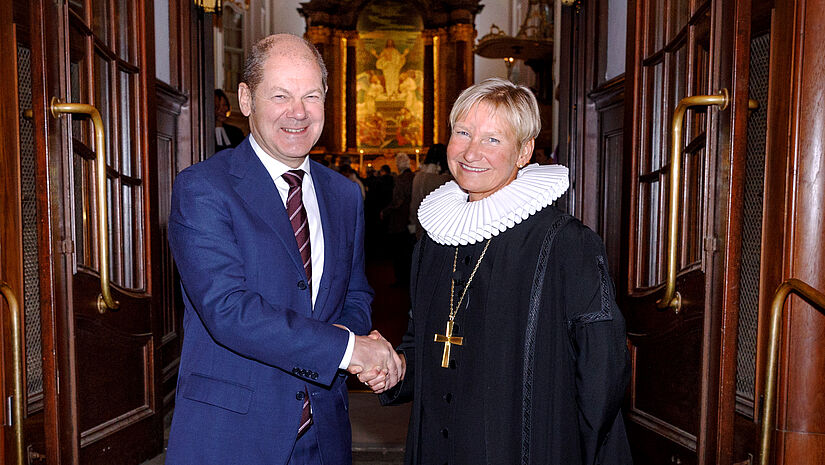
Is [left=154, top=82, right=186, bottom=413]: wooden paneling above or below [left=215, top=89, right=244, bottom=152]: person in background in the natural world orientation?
below

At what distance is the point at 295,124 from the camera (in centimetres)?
169

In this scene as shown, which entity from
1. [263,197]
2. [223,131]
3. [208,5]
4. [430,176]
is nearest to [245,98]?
[263,197]

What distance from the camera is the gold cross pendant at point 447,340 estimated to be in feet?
5.36

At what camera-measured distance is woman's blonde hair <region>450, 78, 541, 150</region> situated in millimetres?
1625

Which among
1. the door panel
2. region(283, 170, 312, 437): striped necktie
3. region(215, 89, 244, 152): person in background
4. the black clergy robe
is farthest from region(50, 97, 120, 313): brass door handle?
region(215, 89, 244, 152): person in background

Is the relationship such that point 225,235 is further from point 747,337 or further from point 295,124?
point 747,337

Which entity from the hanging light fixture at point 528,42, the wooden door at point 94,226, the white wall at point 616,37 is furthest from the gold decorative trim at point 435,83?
the wooden door at point 94,226

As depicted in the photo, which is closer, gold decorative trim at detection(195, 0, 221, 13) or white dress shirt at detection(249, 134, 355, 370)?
white dress shirt at detection(249, 134, 355, 370)

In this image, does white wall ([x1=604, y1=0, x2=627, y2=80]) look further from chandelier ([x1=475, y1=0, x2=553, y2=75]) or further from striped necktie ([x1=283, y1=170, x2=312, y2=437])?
chandelier ([x1=475, y1=0, x2=553, y2=75])

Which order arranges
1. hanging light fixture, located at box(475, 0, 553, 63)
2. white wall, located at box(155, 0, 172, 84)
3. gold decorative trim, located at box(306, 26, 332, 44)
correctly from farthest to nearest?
gold decorative trim, located at box(306, 26, 332, 44) < hanging light fixture, located at box(475, 0, 553, 63) < white wall, located at box(155, 0, 172, 84)

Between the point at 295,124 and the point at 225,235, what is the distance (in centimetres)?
35

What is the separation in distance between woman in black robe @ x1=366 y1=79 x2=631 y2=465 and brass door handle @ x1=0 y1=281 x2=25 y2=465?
3.09 feet

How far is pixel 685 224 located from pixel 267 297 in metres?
1.53

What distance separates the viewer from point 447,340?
1.66m
